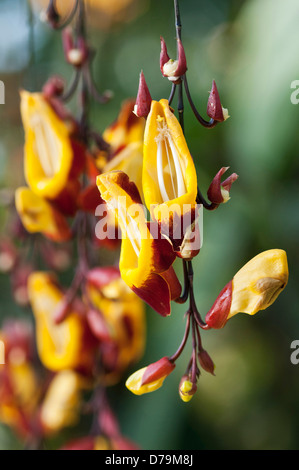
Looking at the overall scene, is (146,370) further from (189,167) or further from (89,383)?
(89,383)

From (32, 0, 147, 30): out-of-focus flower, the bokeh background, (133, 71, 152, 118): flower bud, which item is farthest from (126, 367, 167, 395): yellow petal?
(32, 0, 147, 30): out-of-focus flower

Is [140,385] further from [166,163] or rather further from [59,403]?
[59,403]

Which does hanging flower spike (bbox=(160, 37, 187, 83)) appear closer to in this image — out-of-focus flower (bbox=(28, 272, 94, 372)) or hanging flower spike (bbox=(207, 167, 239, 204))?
hanging flower spike (bbox=(207, 167, 239, 204))

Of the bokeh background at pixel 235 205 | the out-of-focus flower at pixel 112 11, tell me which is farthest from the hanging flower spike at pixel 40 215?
the out-of-focus flower at pixel 112 11

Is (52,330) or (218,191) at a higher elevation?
(218,191)

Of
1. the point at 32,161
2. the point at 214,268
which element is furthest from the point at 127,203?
the point at 214,268

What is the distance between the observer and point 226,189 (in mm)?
209

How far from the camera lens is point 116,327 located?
1.30 feet

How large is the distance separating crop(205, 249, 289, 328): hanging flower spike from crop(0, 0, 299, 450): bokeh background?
0.21m

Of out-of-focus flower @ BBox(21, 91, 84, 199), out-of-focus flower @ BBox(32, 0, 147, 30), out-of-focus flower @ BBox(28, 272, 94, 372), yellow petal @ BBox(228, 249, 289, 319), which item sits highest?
out-of-focus flower @ BBox(32, 0, 147, 30)

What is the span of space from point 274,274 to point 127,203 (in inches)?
2.5

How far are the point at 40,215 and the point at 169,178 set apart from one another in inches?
5.7

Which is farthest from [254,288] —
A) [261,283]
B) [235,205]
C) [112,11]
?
[112,11]

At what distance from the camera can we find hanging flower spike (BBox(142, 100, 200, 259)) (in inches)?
8.1
